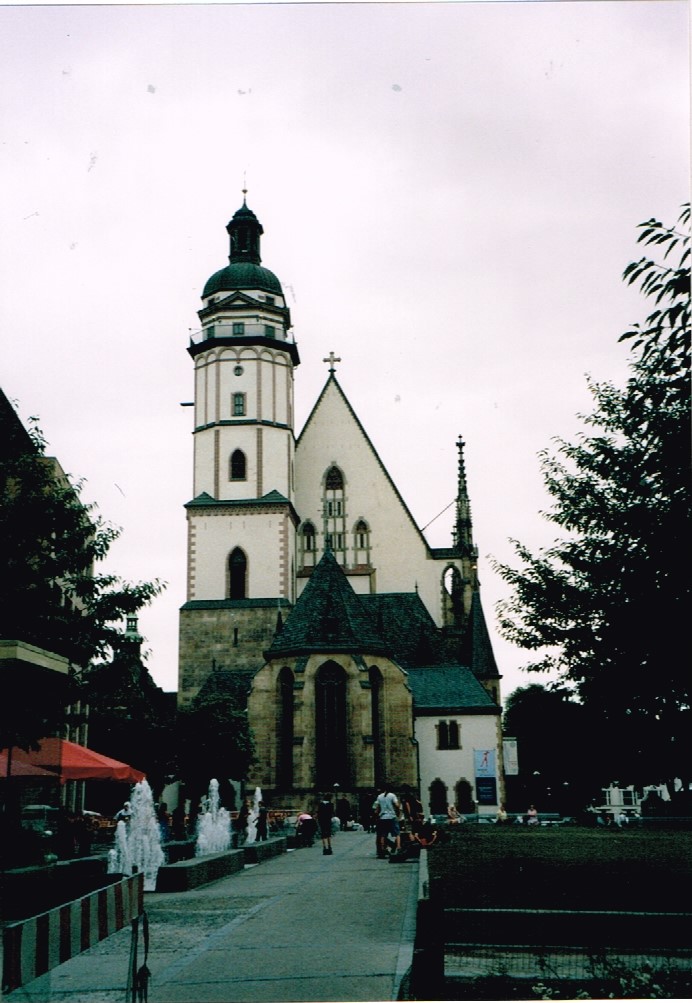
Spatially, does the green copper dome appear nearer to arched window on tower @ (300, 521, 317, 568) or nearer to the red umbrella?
arched window on tower @ (300, 521, 317, 568)

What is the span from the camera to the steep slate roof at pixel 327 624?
5297 cm

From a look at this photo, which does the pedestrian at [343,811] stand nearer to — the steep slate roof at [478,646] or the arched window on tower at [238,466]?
the steep slate roof at [478,646]

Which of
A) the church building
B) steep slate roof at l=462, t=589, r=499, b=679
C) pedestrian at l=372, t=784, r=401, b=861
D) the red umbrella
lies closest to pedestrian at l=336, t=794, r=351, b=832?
the church building

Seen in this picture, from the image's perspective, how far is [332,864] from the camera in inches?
943

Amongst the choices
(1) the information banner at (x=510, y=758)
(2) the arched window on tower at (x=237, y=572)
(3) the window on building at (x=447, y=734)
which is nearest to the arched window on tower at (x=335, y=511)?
(2) the arched window on tower at (x=237, y=572)

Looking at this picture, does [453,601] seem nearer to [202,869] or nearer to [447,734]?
[447,734]

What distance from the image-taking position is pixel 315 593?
54.7 m

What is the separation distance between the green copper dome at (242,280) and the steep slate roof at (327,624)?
1801 cm

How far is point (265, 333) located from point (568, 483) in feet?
167

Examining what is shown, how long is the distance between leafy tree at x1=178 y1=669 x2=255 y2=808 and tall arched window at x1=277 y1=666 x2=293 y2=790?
7.76 ft

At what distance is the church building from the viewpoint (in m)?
52.5

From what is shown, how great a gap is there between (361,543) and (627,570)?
168ft

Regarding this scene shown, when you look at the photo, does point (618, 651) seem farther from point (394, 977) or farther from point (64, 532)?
point (64, 532)

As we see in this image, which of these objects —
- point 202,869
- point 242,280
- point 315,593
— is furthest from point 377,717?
point 202,869
